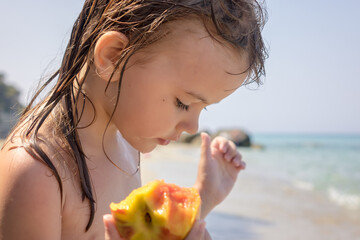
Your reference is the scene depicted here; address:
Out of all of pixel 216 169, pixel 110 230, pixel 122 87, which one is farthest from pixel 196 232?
pixel 216 169

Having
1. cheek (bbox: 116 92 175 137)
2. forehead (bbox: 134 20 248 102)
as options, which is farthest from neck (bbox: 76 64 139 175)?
forehead (bbox: 134 20 248 102)

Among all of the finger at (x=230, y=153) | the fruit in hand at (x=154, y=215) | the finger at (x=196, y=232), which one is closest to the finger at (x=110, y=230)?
the fruit in hand at (x=154, y=215)

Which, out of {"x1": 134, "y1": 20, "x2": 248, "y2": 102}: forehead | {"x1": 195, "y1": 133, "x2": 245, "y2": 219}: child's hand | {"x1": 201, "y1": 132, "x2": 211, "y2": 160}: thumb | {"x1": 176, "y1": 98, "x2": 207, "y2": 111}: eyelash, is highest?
{"x1": 134, "y1": 20, "x2": 248, "y2": 102}: forehead

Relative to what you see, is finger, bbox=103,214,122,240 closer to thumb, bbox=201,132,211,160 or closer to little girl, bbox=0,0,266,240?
little girl, bbox=0,0,266,240

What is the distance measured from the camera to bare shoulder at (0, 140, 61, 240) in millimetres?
1466

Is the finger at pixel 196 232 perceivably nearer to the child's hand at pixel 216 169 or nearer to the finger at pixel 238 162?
the child's hand at pixel 216 169

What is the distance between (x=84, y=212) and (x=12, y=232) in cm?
35

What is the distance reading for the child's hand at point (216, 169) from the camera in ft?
8.71

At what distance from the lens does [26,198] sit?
4.85 ft

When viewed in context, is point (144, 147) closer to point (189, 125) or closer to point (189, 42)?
point (189, 125)

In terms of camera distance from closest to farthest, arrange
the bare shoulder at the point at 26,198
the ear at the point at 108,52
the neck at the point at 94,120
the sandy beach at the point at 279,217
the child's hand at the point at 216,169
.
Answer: the bare shoulder at the point at 26,198, the ear at the point at 108,52, the neck at the point at 94,120, the child's hand at the point at 216,169, the sandy beach at the point at 279,217

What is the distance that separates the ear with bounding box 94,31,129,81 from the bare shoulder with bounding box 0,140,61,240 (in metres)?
0.51

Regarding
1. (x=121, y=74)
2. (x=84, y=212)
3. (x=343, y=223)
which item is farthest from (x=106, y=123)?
(x=343, y=223)

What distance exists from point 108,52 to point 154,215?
31.6 inches
